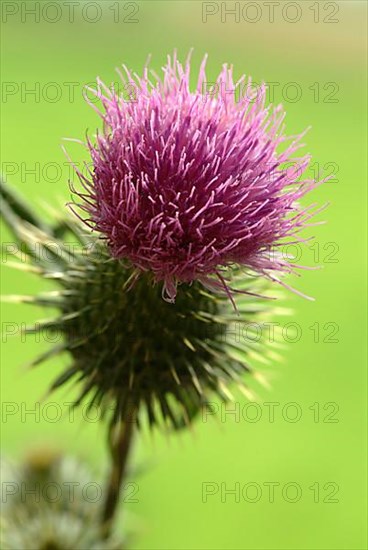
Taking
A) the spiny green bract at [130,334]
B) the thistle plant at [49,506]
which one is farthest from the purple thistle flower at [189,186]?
the thistle plant at [49,506]

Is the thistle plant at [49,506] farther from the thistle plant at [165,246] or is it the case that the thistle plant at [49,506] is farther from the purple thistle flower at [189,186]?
the purple thistle flower at [189,186]

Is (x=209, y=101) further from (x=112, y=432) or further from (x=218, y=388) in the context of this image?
(x=112, y=432)

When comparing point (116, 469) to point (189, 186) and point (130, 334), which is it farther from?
point (189, 186)

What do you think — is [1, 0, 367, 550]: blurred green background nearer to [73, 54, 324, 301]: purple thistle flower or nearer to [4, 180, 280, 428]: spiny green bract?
[4, 180, 280, 428]: spiny green bract

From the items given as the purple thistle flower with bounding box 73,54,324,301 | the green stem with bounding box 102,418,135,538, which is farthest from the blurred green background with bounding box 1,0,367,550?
the purple thistle flower with bounding box 73,54,324,301

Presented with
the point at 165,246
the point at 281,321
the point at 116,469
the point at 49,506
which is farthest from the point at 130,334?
the point at 281,321

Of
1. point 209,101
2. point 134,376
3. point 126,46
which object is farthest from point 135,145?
point 126,46
